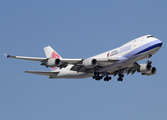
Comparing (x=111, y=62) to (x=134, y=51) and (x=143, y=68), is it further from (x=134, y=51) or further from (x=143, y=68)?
(x=143, y=68)

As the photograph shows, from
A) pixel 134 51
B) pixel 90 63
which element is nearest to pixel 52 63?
pixel 90 63

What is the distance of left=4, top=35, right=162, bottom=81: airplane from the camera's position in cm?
4297

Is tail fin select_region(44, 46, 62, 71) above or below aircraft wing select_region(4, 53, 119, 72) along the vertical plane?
above

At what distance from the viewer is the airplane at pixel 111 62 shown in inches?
1692

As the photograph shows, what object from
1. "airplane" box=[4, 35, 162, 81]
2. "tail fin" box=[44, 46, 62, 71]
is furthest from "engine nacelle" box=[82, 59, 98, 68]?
"tail fin" box=[44, 46, 62, 71]

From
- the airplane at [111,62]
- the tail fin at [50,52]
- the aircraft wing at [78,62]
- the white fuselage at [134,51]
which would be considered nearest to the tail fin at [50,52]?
the tail fin at [50,52]

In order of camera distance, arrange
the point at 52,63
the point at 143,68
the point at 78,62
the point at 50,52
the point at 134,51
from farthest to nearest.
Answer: the point at 50,52 → the point at 143,68 → the point at 78,62 → the point at 52,63 → the point at 134,51

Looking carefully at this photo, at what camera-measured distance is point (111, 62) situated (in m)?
44.9

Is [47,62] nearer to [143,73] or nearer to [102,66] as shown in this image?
[102,66]

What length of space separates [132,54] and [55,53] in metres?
18.5

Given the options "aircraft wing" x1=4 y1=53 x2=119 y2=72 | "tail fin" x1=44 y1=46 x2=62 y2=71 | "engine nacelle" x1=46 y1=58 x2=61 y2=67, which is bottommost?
"engine nacelle" x1=46 y1=58 x2=61 y2=67

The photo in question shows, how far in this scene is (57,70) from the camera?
54.3 meters

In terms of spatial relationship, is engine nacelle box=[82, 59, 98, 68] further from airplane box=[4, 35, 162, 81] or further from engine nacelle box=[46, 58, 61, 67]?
engine nacelle box=[46, 58, 61, 67]

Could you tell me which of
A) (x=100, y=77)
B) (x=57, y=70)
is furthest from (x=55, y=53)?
(x=100, y=77)
